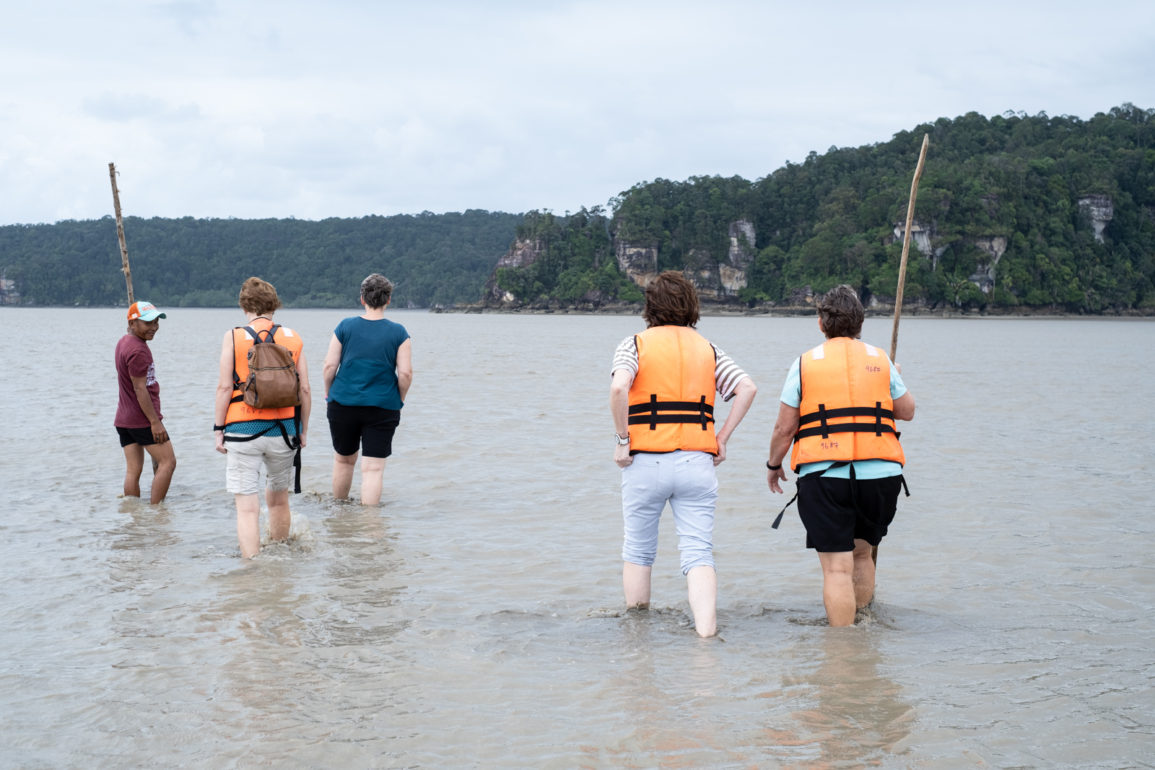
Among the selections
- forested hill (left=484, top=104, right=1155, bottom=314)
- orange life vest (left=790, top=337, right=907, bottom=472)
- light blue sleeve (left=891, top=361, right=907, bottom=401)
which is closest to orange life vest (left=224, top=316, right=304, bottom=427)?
orange life vest (left=790, top=337, right=907, bottom=472)

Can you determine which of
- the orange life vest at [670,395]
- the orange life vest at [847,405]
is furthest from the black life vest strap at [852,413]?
the orange life vest at [670,395]

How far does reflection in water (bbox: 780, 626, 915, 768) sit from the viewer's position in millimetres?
4680

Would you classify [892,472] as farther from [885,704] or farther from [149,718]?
[149,718]

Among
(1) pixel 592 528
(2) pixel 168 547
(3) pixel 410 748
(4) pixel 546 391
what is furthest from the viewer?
(4) pixel 546 391

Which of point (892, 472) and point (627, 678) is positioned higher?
point (892, 472)

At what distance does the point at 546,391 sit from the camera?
27.0 m

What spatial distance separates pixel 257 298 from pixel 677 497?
3360mm

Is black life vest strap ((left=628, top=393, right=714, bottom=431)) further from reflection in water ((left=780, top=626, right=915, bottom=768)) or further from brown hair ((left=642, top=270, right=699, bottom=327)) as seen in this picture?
reflection in water ((left=780, top=626, right=915, bottom=768))

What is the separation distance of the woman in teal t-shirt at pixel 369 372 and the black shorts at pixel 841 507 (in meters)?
4.08

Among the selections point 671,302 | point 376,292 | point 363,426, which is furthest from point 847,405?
point 363,426

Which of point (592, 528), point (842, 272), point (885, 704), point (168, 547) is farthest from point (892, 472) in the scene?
point (842, 272)

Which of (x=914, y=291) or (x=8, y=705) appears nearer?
(x=8, y=705)

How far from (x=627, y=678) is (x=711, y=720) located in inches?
26.8

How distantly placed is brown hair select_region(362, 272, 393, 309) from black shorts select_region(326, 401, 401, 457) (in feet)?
3.04
